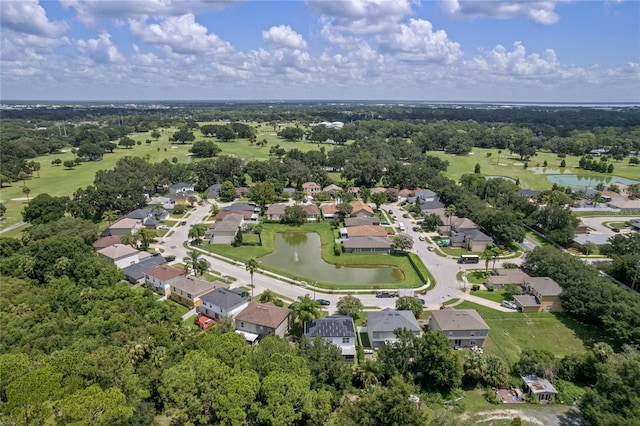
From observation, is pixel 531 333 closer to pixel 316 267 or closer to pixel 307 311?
pixel 307 311

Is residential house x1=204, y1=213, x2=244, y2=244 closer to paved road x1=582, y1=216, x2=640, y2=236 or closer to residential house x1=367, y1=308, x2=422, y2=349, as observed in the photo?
residential house x1=367, y1=308, x2=422, y2=349

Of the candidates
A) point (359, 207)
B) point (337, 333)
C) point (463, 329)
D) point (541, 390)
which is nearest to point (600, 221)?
point (359, 207)

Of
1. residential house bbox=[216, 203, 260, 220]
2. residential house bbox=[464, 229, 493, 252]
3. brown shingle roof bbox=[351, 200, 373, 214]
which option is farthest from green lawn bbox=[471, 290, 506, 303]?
residential house bbox=[216, 203, 260, 220]

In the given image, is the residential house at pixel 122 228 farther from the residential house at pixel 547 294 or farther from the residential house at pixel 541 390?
the residential house at pixel 547 294

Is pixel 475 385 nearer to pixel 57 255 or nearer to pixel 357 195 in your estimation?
pixel 57 255

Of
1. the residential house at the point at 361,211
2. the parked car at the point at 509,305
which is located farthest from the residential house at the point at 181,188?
the parked car at the point at 509,305

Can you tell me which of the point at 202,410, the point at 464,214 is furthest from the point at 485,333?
the point at 464,214
